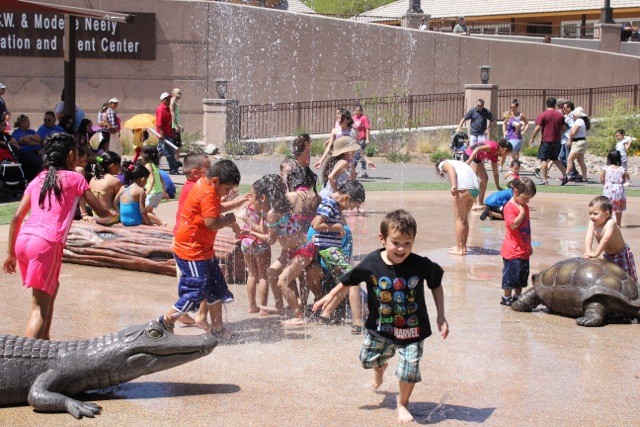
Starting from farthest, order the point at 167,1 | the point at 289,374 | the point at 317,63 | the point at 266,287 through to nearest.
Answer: the point at 317,63
the point at 167,1
the point at 266,287
the point at 289,374

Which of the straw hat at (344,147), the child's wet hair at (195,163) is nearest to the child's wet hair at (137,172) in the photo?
the straw hat at (344,147)

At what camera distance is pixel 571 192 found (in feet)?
62.6

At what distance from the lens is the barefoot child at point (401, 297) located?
5.89 meters

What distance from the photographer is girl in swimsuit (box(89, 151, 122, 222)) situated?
37.8ft

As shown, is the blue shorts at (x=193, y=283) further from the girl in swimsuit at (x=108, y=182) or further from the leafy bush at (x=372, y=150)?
the leafy bush at (x=372, y=150)

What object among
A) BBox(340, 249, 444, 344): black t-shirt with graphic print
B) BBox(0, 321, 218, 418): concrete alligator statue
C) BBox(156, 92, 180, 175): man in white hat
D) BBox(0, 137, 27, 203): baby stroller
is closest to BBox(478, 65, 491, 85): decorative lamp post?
BBox(156, 92, 180, 175): man in white hat

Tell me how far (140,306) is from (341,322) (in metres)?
1.93

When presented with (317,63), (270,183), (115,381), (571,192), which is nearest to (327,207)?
(270,183)

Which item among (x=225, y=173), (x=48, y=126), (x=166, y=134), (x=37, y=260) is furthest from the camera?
(x=166, y=134)

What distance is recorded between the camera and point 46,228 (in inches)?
263

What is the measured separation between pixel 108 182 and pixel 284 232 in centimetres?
402

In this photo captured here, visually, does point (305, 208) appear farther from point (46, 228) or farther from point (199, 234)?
point (46, 228)

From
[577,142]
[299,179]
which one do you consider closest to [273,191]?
[299,179]

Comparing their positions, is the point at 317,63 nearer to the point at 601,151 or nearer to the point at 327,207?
the point at 601,151
